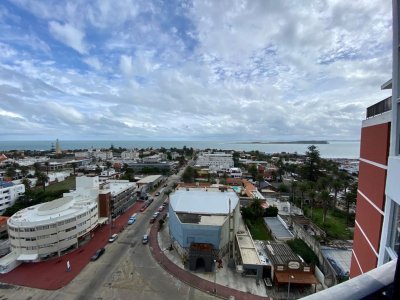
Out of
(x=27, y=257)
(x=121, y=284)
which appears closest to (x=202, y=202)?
(x=121, y=284)

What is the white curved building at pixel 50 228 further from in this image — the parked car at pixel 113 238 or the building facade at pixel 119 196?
the building facade at pixel 119 196

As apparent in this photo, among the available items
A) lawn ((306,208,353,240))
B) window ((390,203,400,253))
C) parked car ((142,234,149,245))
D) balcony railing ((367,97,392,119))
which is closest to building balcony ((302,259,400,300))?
window ((390,203,400,253))

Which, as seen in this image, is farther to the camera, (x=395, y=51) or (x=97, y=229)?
(x=97, y=229)

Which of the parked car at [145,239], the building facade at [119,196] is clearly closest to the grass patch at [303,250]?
the parked car at [145,239]

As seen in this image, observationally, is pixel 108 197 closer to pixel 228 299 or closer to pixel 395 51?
pixel 228 299

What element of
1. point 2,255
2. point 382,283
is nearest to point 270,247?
point 382,283

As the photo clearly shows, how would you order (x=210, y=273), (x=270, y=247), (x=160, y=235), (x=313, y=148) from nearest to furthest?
1. (x=210, y=273)
2. (x=270, y=247)
3. (x=160, y=235)
4. (x=313, y=148)

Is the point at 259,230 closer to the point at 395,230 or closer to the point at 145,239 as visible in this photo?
the point at 145,239

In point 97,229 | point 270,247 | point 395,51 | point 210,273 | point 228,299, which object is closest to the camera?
point 395,51
